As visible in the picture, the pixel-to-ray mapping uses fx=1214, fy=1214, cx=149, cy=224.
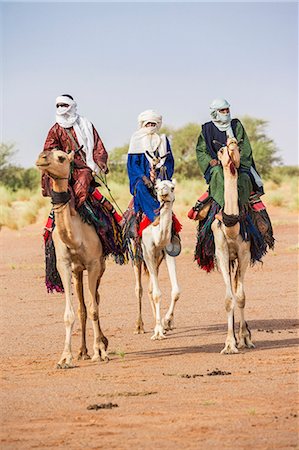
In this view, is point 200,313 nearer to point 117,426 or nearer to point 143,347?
point 143,347

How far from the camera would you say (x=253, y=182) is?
13328 mm

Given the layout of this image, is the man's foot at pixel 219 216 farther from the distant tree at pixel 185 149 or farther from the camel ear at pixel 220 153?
the distant tree at pixel 185 149

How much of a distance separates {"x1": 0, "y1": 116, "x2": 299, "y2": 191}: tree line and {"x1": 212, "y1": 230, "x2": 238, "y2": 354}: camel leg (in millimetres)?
35384

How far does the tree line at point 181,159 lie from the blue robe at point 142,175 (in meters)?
33.4

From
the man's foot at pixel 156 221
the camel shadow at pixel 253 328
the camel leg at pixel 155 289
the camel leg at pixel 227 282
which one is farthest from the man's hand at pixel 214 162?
the camel shadow at pixel 253 328

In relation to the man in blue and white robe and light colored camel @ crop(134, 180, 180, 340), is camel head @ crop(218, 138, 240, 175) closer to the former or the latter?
light colored camel @ crop(134, 180, 180, 340)

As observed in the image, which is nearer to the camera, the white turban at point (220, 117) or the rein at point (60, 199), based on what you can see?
the rein at point (60, 199)

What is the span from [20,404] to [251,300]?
27.0 feet

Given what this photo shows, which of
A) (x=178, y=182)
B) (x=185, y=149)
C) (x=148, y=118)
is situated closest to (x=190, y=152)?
(x=185, y=149)

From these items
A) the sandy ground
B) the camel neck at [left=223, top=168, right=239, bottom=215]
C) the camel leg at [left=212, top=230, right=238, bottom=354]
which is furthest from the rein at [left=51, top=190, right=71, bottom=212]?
the camel leg at [left=212, top=230, right=238, bottom=354]

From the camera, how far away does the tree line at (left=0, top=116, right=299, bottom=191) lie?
50812 millimetres

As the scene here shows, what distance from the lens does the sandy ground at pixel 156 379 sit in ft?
28.3

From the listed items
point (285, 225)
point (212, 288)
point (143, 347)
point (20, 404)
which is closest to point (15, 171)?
point (285, 225)

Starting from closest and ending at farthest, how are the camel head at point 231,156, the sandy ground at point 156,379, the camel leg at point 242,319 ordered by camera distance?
the sandy ground at point 156,379
the camel head at point 231,156
the camel leg at point 242,319
